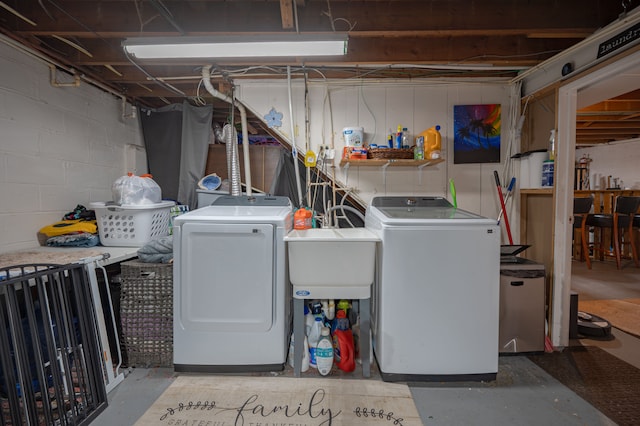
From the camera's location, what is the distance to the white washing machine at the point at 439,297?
1.73m

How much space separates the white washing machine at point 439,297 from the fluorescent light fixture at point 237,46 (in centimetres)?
115

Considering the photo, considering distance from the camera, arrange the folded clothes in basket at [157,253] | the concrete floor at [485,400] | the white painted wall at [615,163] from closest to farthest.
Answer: the concrete floor at [485,400]
the folded clothes in basket at [157,253]
the white painted wall at [615,163]

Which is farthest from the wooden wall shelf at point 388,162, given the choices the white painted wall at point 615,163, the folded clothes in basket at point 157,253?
the white painted wall at point 615,163

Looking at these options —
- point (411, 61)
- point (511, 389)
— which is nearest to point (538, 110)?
point (411, 61)

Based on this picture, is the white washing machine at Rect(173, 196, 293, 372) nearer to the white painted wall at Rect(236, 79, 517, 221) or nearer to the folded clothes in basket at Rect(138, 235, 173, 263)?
the folded clothes in basket at Rect(138, 235, 173, 263)

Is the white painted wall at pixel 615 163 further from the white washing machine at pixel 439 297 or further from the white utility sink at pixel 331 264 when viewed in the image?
the white utility sink at pixel 331 264

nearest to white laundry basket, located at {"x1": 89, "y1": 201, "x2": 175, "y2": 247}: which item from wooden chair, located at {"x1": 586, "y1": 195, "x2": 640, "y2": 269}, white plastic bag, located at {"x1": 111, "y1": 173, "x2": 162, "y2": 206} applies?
white plastic bag, located at {"x1": 111, "y1": 173, "x2": 162, "y2": 206}

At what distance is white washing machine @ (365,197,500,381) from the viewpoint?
1.73 meters

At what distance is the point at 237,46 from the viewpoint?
177 centimetres

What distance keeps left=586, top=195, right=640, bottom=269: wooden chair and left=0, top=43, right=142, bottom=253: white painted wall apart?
6.66 metres

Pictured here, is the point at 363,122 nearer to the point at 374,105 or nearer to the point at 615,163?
the point at 374,105

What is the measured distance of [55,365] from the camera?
4.69 feet

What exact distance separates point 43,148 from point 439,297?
9.91ft

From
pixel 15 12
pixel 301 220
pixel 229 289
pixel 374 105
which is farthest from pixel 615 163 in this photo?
pixel 15 12
